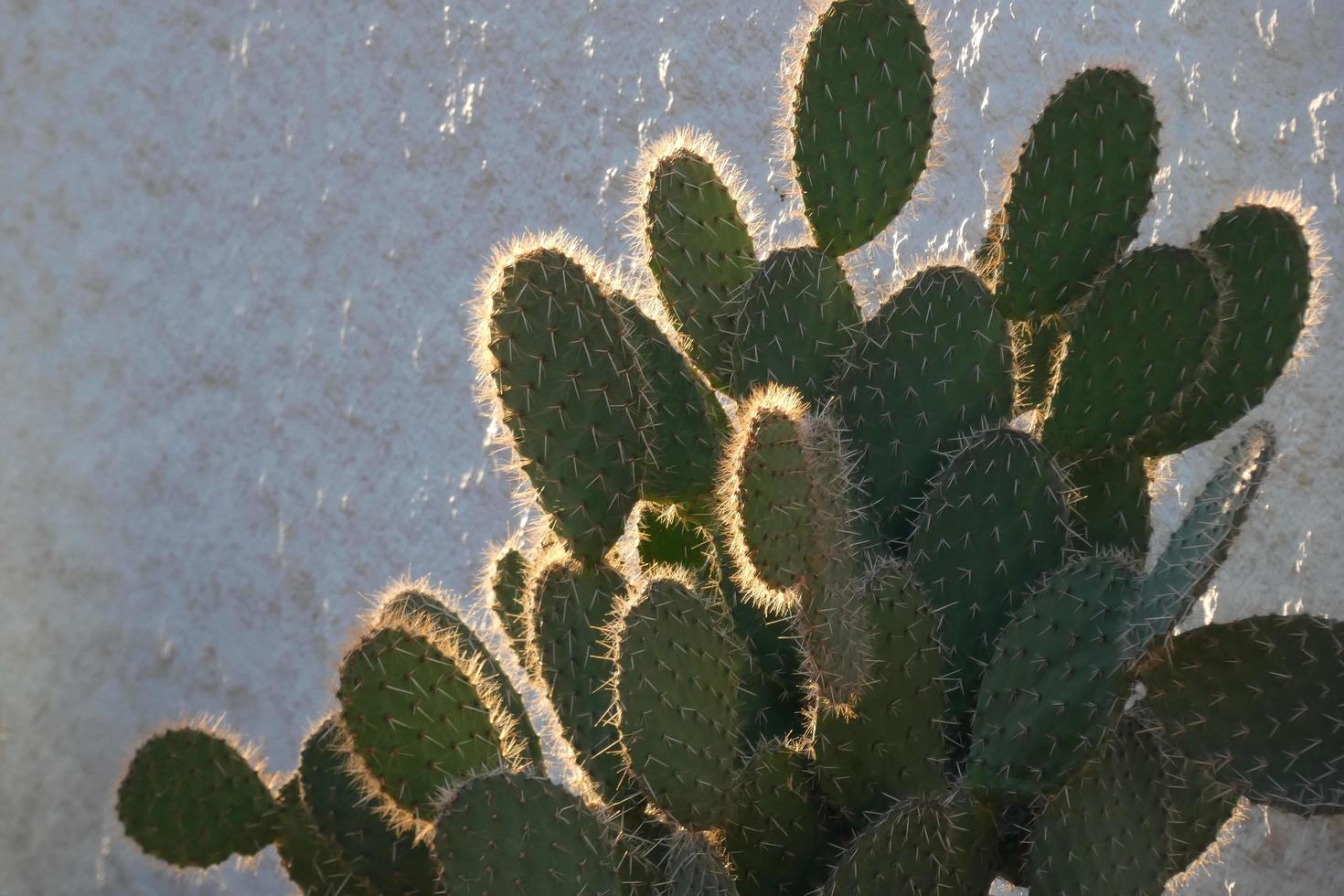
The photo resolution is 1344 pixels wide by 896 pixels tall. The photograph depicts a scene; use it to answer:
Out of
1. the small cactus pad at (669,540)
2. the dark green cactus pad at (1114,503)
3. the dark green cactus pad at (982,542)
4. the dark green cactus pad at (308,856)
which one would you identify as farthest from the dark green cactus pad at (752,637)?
the dark green cactus pad at (308,856)

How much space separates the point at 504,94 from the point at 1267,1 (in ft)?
3.95

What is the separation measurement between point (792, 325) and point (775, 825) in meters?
0.37

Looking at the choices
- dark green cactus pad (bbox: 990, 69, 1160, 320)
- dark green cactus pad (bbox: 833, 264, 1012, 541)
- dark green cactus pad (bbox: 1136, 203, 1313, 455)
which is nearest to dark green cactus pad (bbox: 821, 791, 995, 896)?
dark green cactus pad (bbox: 833, 264, 1012, 541)

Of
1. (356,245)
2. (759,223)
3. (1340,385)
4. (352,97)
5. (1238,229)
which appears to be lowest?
(1238,229)

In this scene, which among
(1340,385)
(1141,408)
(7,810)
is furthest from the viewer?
(7,810)

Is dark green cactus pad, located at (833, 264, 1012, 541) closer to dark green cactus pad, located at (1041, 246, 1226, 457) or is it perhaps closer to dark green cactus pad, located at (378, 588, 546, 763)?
dark green cactus pad, located at (1041, 246, 1226, 457)

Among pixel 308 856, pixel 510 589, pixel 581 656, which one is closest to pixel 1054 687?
pixel 581 656

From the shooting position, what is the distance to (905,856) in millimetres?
880

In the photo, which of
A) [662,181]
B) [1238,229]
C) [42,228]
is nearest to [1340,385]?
[1238,229]

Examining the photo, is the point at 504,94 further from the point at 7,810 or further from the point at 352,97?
the point at 7,810

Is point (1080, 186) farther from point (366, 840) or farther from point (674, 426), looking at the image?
point (366, 840)

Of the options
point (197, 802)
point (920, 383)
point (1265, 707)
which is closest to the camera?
point (1265, 707)

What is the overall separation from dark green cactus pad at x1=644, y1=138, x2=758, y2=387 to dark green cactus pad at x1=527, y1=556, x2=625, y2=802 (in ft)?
0.76

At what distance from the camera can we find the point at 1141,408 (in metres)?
1.04
